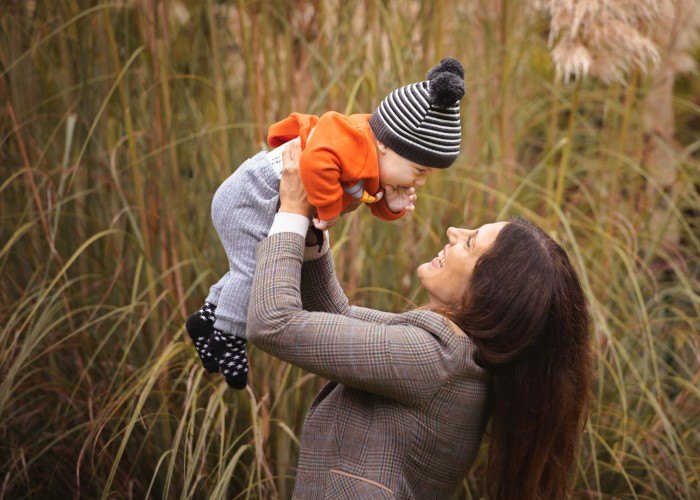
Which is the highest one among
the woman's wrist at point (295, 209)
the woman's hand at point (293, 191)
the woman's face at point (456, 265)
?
the woman's hand at point (293, 191)

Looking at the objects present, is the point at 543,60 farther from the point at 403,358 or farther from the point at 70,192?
the point at 403,358

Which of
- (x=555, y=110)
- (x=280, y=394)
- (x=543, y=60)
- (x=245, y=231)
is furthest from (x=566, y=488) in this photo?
(x=543, y=60)

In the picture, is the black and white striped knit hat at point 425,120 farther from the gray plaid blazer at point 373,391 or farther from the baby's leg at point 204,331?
the baby's leg at point 204,331

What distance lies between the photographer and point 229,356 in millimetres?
1841

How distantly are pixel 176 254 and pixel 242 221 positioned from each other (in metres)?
1.14

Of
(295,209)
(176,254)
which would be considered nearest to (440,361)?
(295,209)

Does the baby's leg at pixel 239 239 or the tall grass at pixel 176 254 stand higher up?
the baby's leg at pixel 239 239

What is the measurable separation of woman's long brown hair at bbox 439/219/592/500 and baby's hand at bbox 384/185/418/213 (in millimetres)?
232

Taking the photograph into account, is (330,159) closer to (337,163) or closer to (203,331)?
(337,163)

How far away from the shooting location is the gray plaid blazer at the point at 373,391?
5.84 feet

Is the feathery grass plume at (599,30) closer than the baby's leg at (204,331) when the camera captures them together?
No

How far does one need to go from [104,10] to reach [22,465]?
5.31 feet

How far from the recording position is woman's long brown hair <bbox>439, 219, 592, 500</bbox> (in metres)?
1.91

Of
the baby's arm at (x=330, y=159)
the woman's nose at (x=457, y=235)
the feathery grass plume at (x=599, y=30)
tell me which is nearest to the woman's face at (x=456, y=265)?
the woman's nose at (x=457, y=235)
